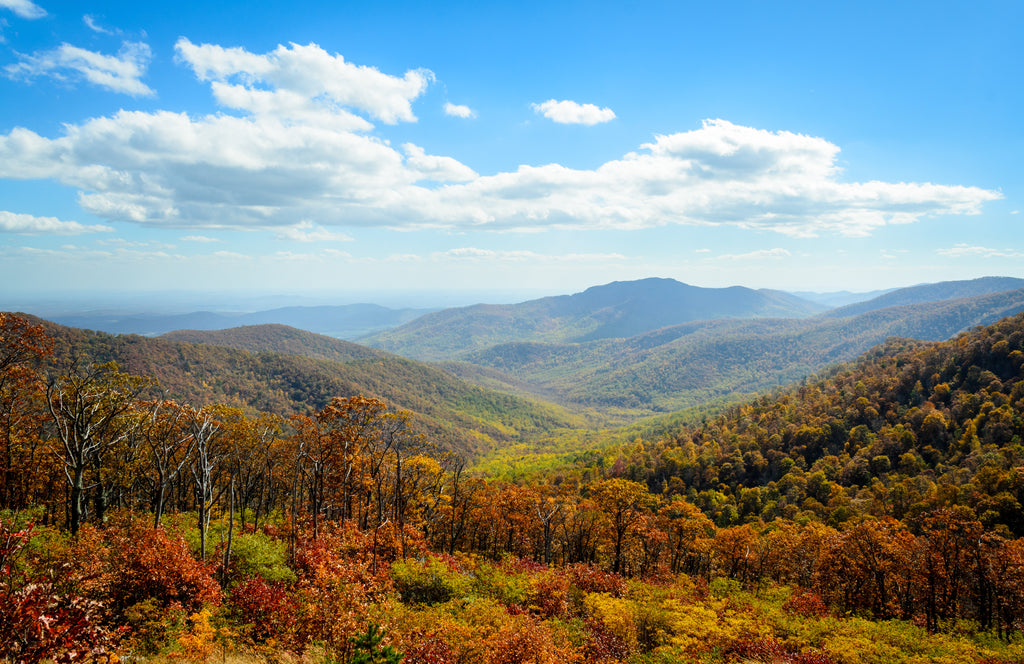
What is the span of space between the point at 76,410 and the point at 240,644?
17609 millimetres

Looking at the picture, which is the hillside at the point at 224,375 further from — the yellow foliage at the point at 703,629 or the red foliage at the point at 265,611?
the yellow foliage at the point at 703,629

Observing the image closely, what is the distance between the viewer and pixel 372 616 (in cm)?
1862

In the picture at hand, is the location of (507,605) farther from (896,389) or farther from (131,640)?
(896,389)

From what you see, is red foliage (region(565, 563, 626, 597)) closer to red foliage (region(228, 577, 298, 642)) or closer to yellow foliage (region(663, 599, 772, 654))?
yellow foliage (region(663, 599, 772, 654))

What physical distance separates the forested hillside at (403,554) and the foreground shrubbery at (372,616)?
12 centimetres

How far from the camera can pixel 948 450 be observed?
231ft

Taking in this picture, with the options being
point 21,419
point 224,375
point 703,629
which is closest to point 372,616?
point 703,629

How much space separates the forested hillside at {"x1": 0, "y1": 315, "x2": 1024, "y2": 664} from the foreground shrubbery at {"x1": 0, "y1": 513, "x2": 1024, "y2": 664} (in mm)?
124

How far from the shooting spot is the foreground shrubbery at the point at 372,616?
14102 millimetres

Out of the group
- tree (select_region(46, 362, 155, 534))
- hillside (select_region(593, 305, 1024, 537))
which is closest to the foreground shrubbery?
tree (select_region(46, 362, 155, 534))

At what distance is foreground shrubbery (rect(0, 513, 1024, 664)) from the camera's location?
14102 mm

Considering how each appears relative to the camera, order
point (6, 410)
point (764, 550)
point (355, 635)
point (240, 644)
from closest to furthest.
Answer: point (355, 635) < point (240, 644) < point (6, 410) < point (764, 550)

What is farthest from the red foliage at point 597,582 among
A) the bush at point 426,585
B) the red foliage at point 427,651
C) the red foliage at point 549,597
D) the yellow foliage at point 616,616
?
the red foliage at point 427,651

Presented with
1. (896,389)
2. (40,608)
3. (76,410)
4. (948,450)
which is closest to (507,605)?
(40,608)
